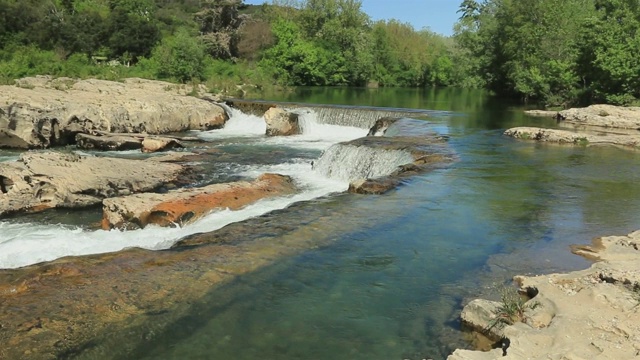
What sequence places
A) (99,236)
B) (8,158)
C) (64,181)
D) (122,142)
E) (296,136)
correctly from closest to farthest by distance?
(99,236) → (64,181) → (8,158) → (122,142) → (296,136)

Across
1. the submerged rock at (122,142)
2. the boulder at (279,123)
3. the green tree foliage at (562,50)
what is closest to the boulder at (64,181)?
the submerged rock at (122,142)

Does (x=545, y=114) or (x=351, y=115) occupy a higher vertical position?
(x=351, y=115)

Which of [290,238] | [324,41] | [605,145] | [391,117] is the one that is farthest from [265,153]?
[324,41]

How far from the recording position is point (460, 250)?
8.38 metres

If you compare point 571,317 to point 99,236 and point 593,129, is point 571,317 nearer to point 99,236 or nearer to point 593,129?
point 99,236

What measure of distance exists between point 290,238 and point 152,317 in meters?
3.05

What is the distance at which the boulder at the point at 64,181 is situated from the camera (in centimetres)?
1181

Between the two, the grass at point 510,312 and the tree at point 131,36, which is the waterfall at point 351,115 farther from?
the tree at point 131,36

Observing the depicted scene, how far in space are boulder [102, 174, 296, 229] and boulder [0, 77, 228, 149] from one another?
1150cm

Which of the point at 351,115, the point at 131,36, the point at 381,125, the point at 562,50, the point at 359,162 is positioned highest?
the point at 131,36

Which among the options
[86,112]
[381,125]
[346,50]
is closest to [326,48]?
[346,50]

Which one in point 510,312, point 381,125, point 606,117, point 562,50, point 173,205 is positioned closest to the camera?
point 510,312

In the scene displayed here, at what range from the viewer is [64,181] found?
12258 millimetres

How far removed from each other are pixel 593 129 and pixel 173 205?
21367 mm
